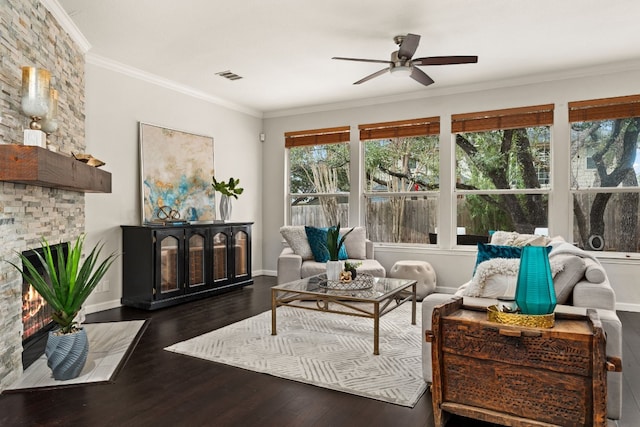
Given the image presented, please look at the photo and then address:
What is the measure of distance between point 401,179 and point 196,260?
9.38 feet

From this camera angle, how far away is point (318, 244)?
199 inches

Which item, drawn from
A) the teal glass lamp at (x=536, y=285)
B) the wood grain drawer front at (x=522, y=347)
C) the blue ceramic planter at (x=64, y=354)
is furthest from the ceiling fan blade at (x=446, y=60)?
the blue ceramic planter at (x=64, y=354)

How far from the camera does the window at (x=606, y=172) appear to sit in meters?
4.56

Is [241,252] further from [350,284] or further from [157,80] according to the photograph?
[350,284]

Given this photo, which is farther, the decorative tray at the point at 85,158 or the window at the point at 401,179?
the window at the point at 401,179

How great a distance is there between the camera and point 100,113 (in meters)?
4.45

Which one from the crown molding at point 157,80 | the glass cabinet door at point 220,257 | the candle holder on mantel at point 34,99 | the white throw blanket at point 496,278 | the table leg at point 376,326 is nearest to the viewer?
the white throw blanket at point 496,278

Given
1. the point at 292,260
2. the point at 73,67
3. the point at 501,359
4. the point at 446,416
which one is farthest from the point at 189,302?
the point at 501,359

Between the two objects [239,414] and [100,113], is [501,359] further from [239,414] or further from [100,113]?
[100,113]

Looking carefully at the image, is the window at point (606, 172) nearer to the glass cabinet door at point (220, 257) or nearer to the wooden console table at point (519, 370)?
the wooden console table at point (519, 370)

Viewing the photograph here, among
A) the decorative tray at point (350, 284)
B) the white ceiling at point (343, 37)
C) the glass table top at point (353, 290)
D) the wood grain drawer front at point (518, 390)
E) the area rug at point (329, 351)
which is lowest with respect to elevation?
the area rug at point (329, 351)

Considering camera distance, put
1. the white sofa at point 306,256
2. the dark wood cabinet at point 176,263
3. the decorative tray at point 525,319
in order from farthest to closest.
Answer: the white sofa at point 306,256 → the dark wood cabinet at point 176,263 → the decorative tray at point 525,319

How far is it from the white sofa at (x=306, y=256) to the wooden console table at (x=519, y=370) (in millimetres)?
2588

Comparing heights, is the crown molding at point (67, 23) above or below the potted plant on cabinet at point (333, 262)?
above
